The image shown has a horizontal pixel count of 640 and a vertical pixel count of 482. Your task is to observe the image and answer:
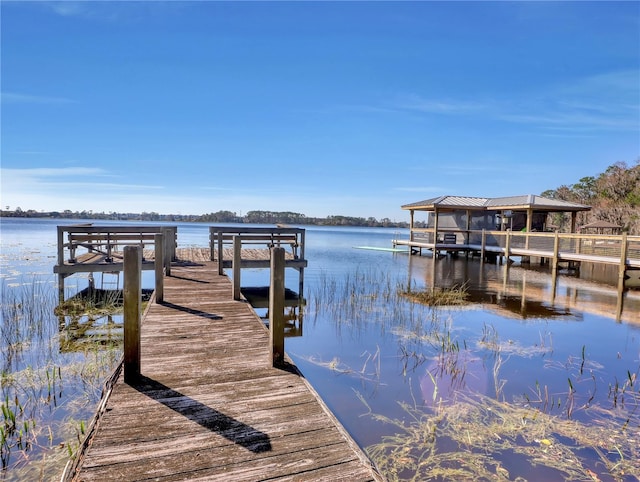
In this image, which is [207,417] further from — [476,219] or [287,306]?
[476,219]

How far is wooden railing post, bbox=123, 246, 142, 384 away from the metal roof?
2208 centimetres

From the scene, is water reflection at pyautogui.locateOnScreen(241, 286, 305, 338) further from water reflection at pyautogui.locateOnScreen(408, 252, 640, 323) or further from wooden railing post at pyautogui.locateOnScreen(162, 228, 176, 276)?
water reflection at pyautogui.locateOnScreen(408, 252, 640, 323)

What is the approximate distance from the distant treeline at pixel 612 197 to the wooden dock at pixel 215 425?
31819mm

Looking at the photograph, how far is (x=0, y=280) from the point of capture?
40.4ft

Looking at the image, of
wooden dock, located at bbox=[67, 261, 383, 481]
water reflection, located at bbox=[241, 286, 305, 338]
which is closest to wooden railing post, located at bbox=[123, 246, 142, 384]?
wooden dock, located at bbox=[67, 261, 383, 481]

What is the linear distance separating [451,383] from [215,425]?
353 centimetres

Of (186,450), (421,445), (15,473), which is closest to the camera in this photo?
(186,450)

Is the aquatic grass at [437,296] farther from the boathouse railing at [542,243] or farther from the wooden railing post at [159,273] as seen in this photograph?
the boathouse railing at [542,243]

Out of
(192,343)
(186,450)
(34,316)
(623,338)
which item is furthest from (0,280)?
(623,338)

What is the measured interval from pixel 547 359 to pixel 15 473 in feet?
22.4

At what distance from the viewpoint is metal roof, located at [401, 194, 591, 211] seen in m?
21.8

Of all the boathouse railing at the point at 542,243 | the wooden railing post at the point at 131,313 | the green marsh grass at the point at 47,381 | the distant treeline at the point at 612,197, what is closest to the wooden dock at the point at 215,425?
the wooden railing post at the point at 131,313

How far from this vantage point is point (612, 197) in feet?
114

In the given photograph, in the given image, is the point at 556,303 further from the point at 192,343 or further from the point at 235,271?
the point at 192,343
